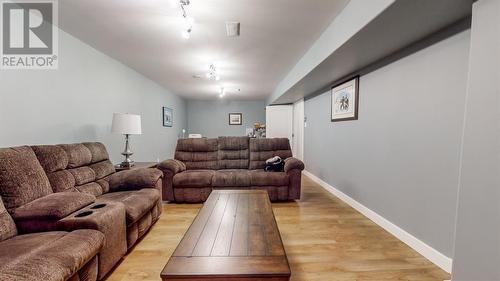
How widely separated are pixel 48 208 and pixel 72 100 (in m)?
1.79

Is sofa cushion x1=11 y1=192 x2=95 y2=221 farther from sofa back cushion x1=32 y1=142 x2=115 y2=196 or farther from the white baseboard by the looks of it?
the white baseboard

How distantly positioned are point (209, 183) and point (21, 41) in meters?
2.63

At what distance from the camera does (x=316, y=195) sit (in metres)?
4.06

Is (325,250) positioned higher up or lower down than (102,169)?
lower down

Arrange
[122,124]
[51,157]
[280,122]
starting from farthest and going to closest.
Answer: [280,122]
[122,124]
[51,157]

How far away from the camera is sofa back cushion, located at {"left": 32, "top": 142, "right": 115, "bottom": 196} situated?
84.6 inches

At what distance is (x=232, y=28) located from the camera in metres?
2.73

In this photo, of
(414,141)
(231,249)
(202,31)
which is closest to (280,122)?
(202,31)

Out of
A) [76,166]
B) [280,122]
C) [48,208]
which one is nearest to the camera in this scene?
[48,208]

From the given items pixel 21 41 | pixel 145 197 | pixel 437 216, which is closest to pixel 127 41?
pixel 21 41

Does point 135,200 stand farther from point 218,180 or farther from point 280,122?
point 280,122

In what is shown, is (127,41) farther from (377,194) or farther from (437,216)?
(437,216)

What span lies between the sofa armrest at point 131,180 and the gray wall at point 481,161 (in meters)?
2.82

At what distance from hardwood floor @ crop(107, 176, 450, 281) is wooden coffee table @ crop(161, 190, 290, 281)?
550mm
